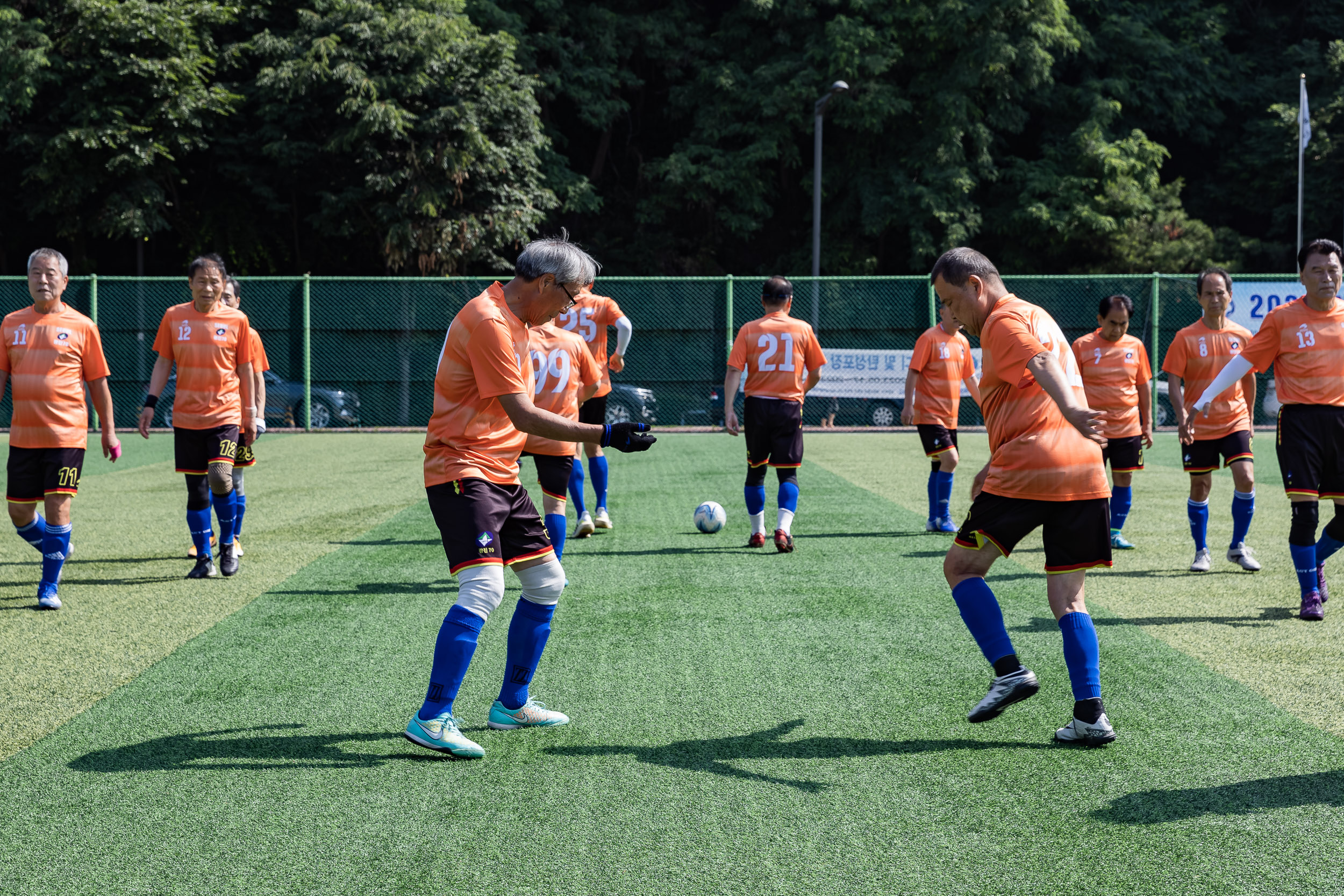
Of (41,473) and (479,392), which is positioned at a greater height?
(479,392)

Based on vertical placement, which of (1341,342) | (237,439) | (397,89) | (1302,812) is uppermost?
(397,89)

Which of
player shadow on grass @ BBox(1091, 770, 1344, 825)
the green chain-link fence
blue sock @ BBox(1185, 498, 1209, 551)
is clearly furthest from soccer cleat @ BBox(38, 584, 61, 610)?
the green chain-link fence

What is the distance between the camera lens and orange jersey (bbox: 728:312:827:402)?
8039 millimetres

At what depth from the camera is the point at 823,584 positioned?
6.74 m

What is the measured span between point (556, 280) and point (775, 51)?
27.6m

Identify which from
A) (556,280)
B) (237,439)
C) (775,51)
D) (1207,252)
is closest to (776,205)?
(775,51)

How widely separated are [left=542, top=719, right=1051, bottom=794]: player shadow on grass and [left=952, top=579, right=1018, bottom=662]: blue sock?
0.33 m

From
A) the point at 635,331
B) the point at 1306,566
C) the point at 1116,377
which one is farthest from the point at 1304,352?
the point at 635,331

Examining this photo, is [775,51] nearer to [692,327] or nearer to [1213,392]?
[692,327]

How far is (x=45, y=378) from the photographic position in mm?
6383

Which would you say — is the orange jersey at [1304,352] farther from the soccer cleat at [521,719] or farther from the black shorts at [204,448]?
the black shorts at [204,448]

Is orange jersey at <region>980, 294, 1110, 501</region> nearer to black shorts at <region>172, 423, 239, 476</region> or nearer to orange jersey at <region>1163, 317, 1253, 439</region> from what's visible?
orange jersey at <region>1163, 317, 1253, 439</region>

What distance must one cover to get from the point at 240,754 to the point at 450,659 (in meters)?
0.81

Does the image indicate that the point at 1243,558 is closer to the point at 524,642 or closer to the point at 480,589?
the point at 524,642
